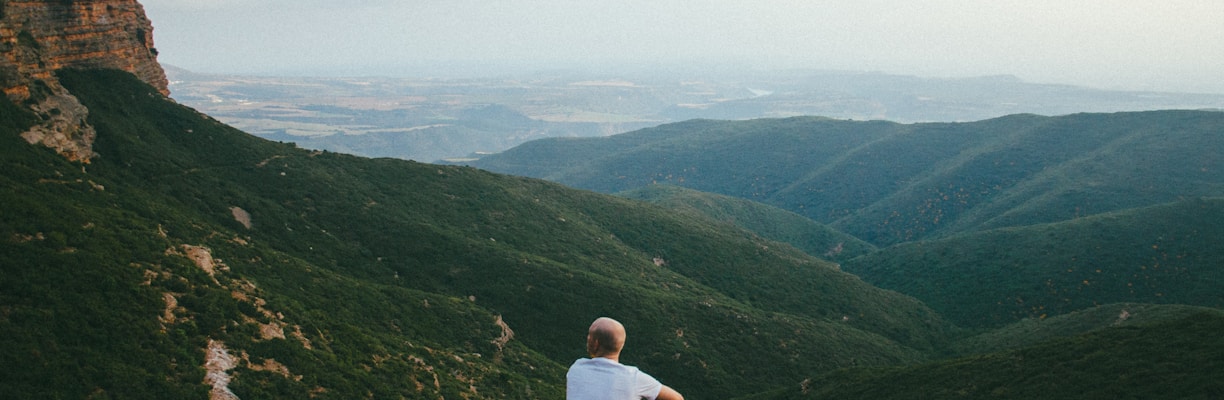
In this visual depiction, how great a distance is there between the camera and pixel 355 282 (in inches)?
1585

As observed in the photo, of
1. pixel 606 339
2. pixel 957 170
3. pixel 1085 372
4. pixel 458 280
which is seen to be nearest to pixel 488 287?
pixel 458 280

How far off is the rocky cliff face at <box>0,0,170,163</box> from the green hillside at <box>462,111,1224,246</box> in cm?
10819

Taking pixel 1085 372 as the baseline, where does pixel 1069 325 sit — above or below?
below

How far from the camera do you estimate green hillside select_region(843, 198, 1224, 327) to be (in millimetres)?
67312

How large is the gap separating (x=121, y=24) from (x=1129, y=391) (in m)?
70.0

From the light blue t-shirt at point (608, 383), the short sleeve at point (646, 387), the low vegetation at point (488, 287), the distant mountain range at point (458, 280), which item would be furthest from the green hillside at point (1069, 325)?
the light blue t-shirt at point (608, 383)

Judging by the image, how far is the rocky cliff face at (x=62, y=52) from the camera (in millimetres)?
39688

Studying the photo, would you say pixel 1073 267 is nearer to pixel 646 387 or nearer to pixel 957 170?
pixel 957 170

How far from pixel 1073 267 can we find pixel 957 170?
6544cm

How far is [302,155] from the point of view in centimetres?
6056

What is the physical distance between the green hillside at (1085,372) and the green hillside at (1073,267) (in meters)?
37.5

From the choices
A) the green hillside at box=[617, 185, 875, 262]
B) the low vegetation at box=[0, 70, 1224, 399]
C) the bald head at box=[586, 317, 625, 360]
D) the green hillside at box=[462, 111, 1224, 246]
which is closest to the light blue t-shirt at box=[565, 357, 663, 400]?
the bald head at box=[586, 317, 625, 360]

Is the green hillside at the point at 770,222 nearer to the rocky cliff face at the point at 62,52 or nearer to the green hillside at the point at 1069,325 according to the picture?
the green hillside at the point at 1069,325

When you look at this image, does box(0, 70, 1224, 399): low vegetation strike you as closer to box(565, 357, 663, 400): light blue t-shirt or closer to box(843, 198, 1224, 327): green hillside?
box(843, 198, 1224, 327): green hillside
